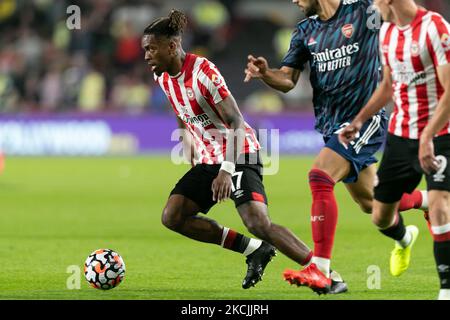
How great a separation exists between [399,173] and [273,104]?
17.6 m

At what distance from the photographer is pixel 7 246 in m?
10.9

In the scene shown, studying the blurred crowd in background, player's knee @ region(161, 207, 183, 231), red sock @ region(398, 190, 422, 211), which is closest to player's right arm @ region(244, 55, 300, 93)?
player's knee @ region(161, 207, 183, 231)

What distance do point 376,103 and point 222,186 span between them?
1233mm

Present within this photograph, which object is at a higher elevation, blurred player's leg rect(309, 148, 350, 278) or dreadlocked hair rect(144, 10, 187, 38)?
dreadlocked hair rect(144, 10, 187, 38)

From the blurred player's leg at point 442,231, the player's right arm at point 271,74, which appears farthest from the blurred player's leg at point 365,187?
the blurred player's leg at point 442,231

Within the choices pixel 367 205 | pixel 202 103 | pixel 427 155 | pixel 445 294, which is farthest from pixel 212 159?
pixel 445 294

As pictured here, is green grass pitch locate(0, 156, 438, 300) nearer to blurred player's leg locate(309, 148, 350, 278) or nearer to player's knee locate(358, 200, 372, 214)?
blurred player's leg locate(309, 148, 350, 278)

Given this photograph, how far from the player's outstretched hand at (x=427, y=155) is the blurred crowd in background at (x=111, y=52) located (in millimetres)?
16906

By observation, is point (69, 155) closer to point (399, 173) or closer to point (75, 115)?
point (75, 115)

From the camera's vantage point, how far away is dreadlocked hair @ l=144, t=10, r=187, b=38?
8062mm

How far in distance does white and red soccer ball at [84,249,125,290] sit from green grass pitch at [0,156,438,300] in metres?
0.09

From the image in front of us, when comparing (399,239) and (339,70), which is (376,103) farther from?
(399,239)

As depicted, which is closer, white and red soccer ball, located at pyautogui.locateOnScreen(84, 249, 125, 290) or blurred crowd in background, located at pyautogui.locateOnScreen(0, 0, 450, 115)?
white and red soccer ball, located at pyautogui.locateOnScreen(84, 249, 125, 290)

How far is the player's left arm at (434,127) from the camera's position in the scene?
6739mm
